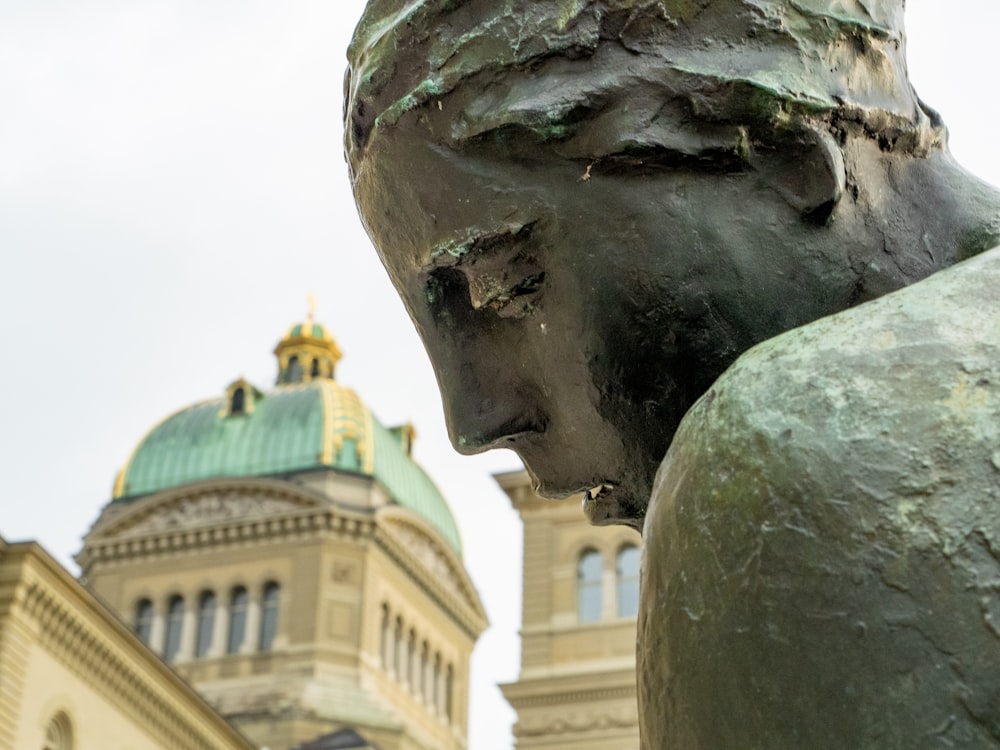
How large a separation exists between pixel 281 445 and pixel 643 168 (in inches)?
1486

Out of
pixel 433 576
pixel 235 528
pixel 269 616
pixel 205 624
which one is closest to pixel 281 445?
pixel 235 528

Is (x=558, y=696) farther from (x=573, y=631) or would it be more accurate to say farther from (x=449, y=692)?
(x=449, y=692)

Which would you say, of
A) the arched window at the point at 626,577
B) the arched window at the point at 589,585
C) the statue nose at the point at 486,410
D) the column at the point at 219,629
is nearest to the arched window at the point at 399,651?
the column at the point at 219,629

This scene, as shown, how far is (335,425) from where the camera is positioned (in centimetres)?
3903

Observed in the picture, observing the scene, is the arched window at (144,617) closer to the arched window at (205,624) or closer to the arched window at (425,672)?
the arched window at (205,624)

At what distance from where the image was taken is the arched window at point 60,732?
1909cm

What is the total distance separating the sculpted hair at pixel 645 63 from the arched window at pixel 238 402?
39.5 metres

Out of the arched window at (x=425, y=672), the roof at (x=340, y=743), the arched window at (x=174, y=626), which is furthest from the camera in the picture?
the arched window at (x=425, y=672)

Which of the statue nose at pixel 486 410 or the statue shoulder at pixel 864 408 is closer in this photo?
the statue shoulder at pixel 864 408

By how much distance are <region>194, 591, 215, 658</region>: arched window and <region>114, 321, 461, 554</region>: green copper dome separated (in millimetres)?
2744

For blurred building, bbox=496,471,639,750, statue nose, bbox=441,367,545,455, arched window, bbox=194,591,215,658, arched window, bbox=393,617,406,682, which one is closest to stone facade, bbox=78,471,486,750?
arched window, bbox=194,591,215,658

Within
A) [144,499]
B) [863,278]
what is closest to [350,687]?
[144,499]

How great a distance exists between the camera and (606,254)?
117 centimetres

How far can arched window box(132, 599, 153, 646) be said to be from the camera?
119 ft
